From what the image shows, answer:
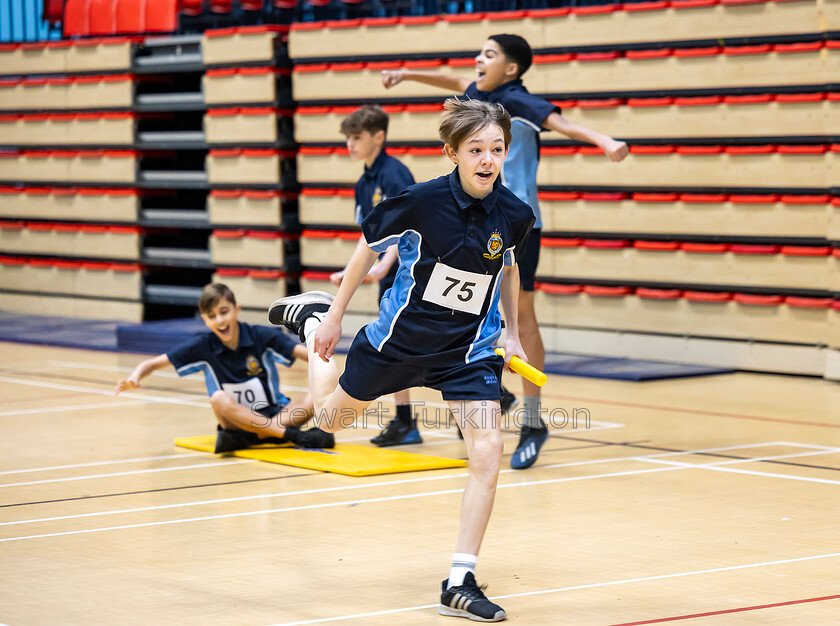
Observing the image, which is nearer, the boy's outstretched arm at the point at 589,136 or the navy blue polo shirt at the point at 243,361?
the boy's outstretched arm at the point at 589,136

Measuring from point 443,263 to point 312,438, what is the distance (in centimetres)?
251

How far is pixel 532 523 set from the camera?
16.1 ft

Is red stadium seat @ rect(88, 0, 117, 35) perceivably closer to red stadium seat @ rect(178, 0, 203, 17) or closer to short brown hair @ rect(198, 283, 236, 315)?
red stadium seat @ rect(178, 0, 203, 17)

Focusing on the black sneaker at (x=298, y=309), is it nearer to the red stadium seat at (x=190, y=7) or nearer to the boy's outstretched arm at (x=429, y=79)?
the boy's outstretched arm at (x=429, y=79)

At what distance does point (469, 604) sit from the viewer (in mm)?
3717

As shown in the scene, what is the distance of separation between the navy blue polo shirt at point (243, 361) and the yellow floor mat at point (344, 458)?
27 cm

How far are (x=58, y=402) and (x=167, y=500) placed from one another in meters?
2.99

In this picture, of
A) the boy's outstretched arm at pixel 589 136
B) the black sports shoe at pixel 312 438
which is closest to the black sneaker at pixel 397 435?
the black sports shoe at pixel 312 438

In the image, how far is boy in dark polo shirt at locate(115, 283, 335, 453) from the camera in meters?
6.32

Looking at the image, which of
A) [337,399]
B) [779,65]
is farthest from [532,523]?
[779,65]

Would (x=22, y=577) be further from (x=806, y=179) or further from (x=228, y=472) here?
(x=806, y=179)

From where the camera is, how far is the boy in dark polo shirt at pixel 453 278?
4.00 meters

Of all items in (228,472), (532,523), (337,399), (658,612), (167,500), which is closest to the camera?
(658,612)

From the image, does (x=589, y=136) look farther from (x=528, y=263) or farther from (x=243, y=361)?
(x=243, y=361)
